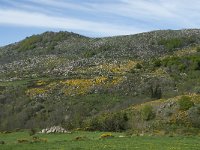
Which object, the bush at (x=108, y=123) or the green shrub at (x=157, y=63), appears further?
the green shrub at (x=157, y=63)

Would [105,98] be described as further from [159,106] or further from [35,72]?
[35,72]

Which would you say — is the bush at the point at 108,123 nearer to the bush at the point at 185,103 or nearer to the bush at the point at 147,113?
the bush at the point at 147,113

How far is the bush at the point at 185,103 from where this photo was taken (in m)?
47.6

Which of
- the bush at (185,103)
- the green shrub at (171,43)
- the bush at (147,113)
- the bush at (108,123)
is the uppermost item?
the green shrub at (171,43)

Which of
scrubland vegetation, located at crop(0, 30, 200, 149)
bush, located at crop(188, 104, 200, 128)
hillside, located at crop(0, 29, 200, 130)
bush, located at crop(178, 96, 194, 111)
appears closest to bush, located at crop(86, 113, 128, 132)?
scrubland vegetation, located at crop(0, 30, 200, 149)

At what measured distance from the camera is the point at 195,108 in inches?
1845

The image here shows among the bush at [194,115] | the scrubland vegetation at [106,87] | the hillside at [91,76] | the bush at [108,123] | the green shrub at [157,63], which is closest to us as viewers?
the bush at [108,123]

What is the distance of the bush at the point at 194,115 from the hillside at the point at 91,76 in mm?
424

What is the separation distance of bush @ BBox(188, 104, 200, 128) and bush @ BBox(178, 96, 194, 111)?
60 cm

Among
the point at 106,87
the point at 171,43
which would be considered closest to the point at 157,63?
the point at 106,87

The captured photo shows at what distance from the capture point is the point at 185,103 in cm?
4788

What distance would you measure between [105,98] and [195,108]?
829 inches

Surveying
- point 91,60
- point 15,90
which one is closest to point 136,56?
point 91,60

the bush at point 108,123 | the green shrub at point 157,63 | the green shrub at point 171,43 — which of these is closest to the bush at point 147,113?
the bush at point 108,123
